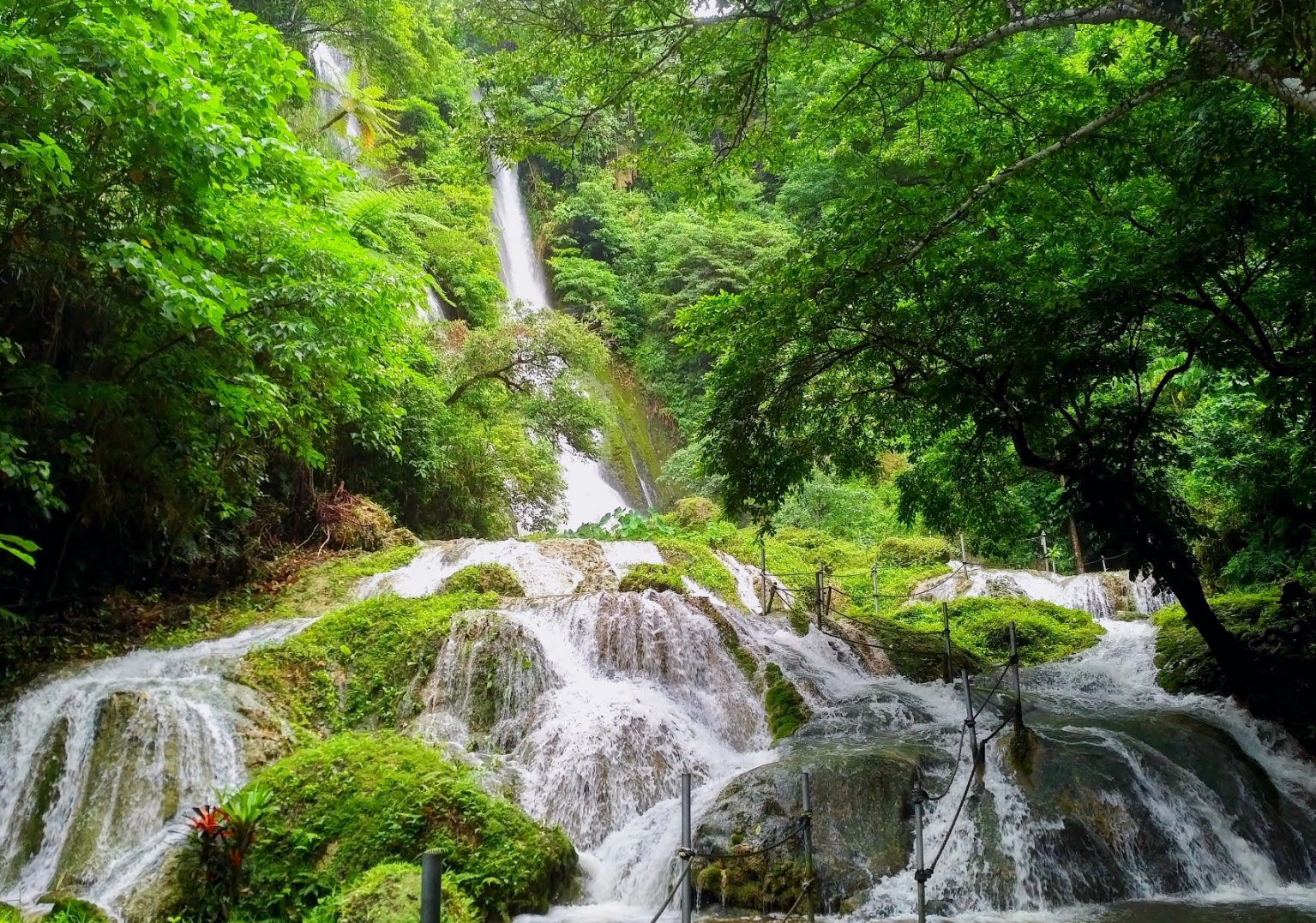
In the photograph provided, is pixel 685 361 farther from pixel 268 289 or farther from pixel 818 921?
pixel 818 921

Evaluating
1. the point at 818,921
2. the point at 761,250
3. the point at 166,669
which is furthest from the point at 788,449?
the point at 761,250

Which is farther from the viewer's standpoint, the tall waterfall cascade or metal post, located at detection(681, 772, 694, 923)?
the tall waterfall cascade

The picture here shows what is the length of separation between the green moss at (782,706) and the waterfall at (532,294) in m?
9.05

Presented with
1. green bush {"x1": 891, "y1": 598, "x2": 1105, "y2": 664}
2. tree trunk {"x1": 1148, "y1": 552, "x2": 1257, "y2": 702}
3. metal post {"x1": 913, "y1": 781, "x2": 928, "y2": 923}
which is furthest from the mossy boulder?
green bush {"x1": 891, "y1": 598, "x2": 1105, "y2": 664}

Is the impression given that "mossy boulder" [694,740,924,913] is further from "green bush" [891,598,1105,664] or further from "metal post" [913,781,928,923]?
"green bush" [891,598,1105,664]

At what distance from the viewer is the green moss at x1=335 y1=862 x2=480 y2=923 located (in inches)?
183

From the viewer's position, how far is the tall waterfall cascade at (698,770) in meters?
5.88

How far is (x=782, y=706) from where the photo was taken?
9.20m

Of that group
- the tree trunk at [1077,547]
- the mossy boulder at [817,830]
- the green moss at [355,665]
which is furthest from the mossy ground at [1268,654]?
the green moss at [355,665]

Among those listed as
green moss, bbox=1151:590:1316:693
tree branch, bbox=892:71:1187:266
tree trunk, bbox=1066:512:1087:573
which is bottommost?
green moss, bbox=1151:590:1316:693

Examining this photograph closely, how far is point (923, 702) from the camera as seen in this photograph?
9695 millimetres

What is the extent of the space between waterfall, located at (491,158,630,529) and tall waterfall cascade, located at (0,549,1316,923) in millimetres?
9030

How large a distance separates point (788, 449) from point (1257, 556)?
9023mm

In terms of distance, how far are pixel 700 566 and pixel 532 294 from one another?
14.8 metres
